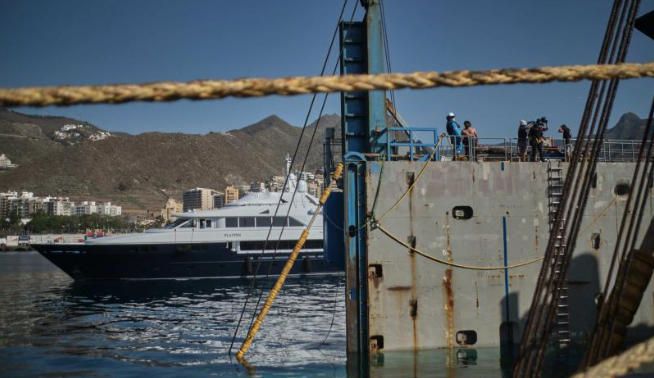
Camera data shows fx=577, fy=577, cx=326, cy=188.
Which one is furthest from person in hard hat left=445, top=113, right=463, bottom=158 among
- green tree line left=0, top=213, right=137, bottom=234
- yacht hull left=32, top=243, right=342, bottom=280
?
green tree line left=0, top=213, right=137, bottom=234

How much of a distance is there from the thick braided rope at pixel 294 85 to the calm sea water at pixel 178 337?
10.3 meters

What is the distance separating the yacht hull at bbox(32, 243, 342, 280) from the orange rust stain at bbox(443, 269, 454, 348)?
2719cm

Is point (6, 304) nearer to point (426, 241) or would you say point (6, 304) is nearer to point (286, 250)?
point (286, 250)

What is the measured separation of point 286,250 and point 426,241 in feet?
92.7

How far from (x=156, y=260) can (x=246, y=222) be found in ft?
21.8

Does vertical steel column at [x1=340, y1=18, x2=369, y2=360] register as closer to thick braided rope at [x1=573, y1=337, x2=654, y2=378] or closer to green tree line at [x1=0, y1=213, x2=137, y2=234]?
thick braided rope at [x1=573, y1=337, x2=654, y2=378]

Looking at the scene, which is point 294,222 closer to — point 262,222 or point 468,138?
point 262,222

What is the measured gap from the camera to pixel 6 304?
102 feet

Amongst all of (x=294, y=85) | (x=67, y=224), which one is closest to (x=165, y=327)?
(x=294, y=85)

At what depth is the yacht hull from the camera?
39.3 metres

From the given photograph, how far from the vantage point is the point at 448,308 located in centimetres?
1270

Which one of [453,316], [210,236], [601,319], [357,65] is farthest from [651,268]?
[210,236]

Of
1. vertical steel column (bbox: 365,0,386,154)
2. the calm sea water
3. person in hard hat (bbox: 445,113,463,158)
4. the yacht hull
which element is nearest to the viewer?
vertical steel column (bbox: 365,0,386,154)

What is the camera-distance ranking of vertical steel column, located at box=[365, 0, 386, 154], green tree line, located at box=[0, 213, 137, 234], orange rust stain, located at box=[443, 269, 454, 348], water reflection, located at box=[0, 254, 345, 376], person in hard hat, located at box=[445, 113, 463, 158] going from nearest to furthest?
orange rust stain, located at box=[443, 269, 454, 348] < vertical steel column, located at box=[365, 0, 386, 154] < person in hard hat, located at box=[445, 113, 463, 158] < water reflection, located at box=[0, 254, 345, 376] < green tree line, located at box=[0, 213, 137, 234]
